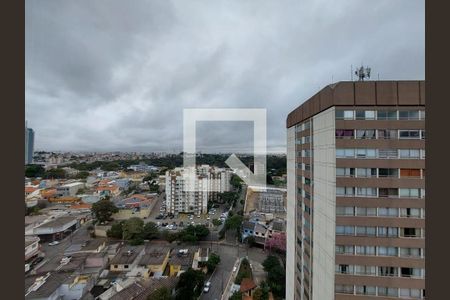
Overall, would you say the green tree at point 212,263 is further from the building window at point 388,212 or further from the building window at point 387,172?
the building window at point 387,172

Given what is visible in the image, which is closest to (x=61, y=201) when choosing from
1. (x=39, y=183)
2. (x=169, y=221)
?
(x=39, y=183)

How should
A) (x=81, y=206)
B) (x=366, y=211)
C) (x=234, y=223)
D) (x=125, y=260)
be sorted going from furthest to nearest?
(x=81, y=206) → (x=234, y=223) → (x=125, y=260) → (x=366, y=211)

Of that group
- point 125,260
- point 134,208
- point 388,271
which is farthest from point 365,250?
point 134,208

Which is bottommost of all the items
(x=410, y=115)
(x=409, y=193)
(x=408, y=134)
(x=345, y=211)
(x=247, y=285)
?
(x=247, y=285)

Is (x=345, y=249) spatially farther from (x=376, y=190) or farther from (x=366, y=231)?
(x=376, y=190)

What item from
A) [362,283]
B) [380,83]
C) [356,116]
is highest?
[380,83]

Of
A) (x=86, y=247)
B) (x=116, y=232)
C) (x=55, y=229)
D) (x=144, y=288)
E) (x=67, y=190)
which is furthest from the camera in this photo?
(x=67, y=190)

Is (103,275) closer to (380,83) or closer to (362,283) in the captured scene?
(362,283)
